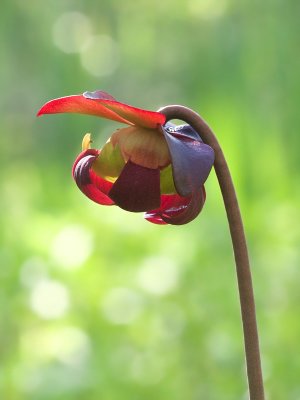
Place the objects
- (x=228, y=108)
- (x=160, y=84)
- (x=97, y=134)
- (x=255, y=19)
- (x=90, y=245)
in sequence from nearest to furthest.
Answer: (x=90, y=245) < (x=228, y=108) < (x=255, y=19) < (x=97, y=134) < (x=160, y=84)

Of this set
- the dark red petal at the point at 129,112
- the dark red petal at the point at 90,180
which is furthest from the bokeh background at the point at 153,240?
the dark red petal at the point at 129,112

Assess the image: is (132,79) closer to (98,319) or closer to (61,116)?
(61,116)

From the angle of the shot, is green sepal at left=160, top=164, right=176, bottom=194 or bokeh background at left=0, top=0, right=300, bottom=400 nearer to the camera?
green sepal at left=160, top=164, right=176, bottom=194

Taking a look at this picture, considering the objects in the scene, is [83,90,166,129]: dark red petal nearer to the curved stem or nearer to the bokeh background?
the curved stem

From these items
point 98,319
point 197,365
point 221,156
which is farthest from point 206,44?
point 221,156

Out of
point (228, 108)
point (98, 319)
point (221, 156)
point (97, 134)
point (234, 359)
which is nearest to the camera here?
point (221, 156)

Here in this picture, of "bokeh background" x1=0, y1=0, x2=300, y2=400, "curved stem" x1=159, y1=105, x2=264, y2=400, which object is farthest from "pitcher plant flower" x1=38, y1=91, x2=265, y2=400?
"bokeh background" x1=0, y1=0, x2=300, y2=400
